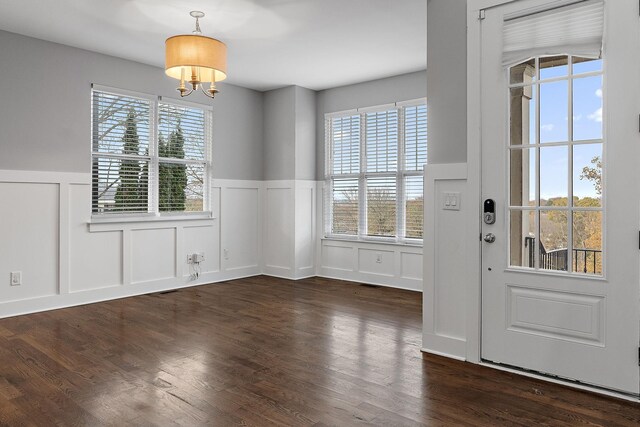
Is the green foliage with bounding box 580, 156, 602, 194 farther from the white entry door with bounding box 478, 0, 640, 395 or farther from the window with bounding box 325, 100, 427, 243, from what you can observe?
the window with bounding box 325, 100, 427, 243

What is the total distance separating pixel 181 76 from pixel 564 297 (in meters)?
3.25

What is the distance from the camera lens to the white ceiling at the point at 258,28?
3727mm

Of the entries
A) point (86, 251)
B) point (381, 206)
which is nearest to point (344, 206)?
point (381, 206)

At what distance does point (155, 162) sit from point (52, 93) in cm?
127

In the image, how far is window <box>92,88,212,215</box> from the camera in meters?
4.98

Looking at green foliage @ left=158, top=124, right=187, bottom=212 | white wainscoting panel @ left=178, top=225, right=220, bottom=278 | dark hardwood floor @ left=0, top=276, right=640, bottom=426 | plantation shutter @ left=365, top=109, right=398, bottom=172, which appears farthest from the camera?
plantation shutter @ left=365, top=109, right=398, bottom=172

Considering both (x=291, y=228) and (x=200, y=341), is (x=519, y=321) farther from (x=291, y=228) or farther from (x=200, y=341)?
(x=291, y=228)

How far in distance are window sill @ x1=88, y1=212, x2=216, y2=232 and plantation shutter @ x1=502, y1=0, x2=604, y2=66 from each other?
13.6ft

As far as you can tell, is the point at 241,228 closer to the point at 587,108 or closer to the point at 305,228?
the point at 305,228

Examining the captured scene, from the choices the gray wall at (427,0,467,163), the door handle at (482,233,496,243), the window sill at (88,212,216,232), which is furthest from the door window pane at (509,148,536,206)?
the window sill at (88,212,216,232)

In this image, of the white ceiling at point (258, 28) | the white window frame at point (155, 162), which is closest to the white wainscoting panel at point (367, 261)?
the white window frame at point (155, 162)

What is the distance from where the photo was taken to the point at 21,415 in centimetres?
230

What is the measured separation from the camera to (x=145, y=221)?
5293 millimetres

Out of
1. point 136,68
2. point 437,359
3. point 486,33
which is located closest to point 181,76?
point 136,68
